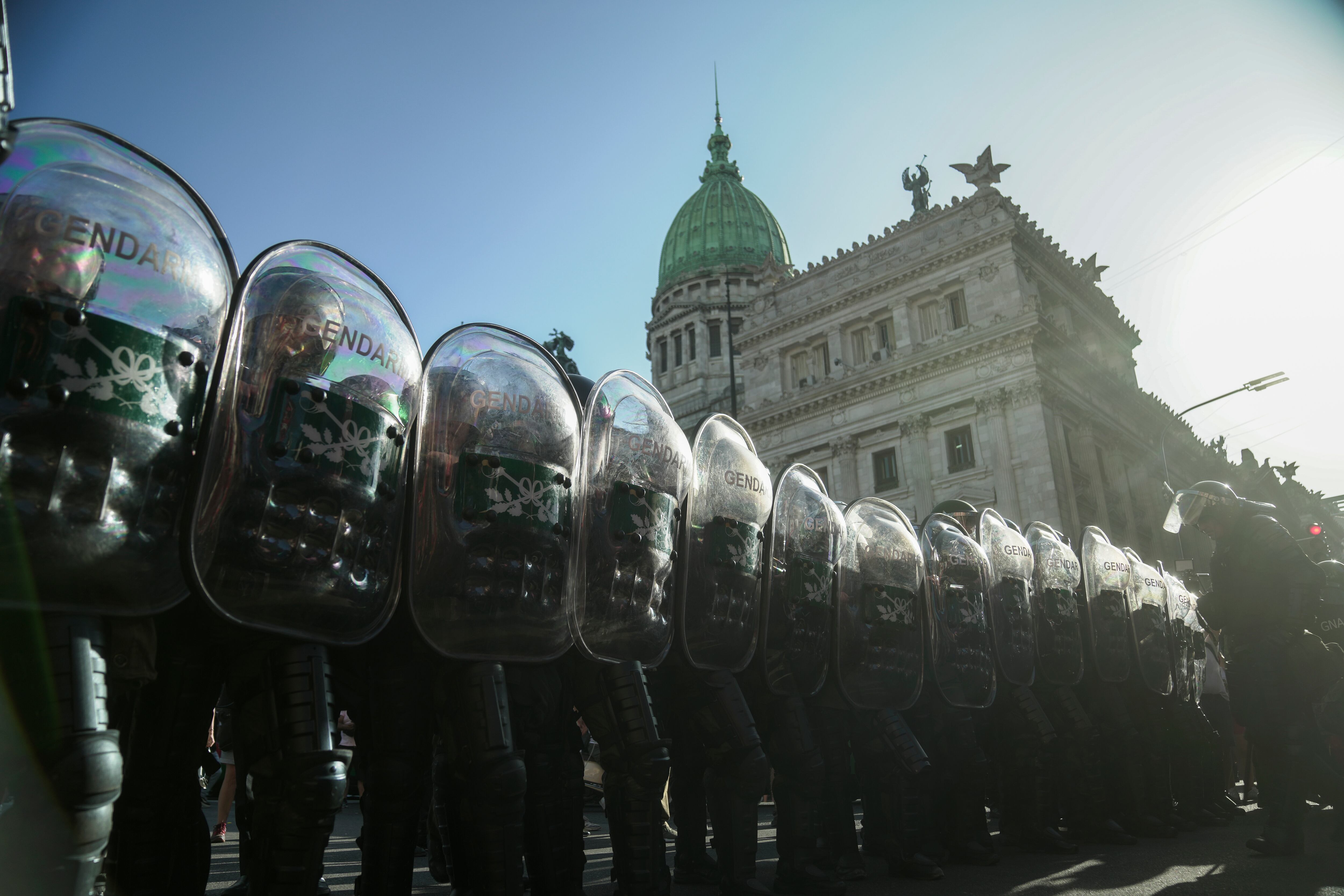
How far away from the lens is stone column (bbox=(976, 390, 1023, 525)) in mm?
24953

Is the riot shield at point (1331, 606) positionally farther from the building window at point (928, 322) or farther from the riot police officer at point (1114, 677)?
the building window at point (928, 322)

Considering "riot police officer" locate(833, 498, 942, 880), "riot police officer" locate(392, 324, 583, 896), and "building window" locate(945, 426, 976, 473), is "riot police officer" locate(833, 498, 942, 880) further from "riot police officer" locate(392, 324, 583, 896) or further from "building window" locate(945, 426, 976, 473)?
"building window" locate(945, 426, 976, 473)

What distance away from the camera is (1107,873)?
4680mm

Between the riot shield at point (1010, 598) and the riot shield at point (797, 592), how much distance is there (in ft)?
5.57

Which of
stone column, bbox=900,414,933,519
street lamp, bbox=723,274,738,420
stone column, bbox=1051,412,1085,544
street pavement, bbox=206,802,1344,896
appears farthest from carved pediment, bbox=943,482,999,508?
street pavement, bbox=206,802,1344,896

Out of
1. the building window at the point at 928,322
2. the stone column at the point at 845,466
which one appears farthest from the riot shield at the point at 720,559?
the building window at the point at 928,322

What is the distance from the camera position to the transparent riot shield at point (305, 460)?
255cm

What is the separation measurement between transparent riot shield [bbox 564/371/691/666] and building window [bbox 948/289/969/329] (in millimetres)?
26408

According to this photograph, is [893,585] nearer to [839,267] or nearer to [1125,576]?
[1125,576]

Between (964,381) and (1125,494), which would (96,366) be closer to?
(964,381)

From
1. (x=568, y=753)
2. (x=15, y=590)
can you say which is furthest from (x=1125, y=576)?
(x=15, y=590)

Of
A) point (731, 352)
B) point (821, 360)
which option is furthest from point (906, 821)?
point (821, 360)

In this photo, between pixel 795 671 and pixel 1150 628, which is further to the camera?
pixel 1150 628

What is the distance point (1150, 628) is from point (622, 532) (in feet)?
19.2
